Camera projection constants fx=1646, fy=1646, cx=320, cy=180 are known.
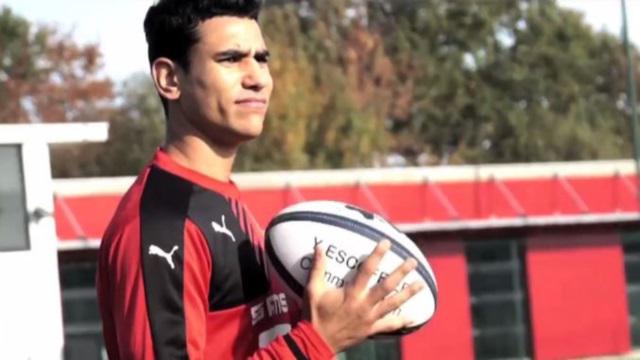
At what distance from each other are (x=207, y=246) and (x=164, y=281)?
154mm

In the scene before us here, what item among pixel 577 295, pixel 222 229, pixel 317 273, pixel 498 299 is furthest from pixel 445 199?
pixel 317 273

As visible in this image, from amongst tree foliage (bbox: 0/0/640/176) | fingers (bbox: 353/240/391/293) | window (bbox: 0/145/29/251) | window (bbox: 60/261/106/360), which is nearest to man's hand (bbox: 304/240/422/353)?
fingers (bbox: 353/240/391/293)

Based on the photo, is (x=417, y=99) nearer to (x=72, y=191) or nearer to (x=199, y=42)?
(x=72, y=191)

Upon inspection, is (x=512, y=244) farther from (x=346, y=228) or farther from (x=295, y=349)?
(x=295, y=349)

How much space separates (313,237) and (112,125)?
50543mm

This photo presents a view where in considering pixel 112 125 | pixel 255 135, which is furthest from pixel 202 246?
pixel 112 125

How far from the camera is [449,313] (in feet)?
103

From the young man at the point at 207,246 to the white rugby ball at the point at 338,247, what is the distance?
5 cm

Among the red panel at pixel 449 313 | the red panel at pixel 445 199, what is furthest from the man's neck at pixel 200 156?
the red panel at pixel 449 313

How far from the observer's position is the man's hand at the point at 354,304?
3432 millimetres

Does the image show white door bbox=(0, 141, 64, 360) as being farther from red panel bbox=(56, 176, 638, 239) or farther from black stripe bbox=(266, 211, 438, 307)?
black stripe bbox=(266, 211, 438, 307)

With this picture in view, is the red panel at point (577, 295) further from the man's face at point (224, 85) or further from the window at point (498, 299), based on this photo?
the man's face at point (224, 85)

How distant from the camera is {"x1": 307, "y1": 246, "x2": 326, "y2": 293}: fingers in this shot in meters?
3.48

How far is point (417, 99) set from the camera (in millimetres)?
60781
